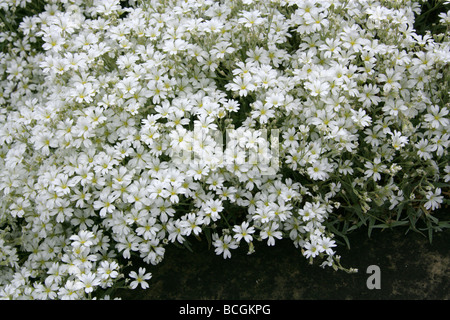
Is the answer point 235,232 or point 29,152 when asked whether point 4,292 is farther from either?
point 235,232

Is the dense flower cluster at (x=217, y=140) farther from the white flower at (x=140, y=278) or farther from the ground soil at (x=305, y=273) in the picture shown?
the ground soil at (x=305, y=273)

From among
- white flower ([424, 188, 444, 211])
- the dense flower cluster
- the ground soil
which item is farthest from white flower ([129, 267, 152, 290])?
white flower ([424, 188, 444, 211])

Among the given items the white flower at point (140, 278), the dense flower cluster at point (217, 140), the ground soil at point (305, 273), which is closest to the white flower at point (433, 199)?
the dense flower cluster at point (217, 140)

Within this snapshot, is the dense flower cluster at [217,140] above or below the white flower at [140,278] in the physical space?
above

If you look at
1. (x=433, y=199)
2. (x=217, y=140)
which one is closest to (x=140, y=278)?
(x=217, y=140)

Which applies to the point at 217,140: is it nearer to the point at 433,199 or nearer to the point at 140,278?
the point at 140,278
